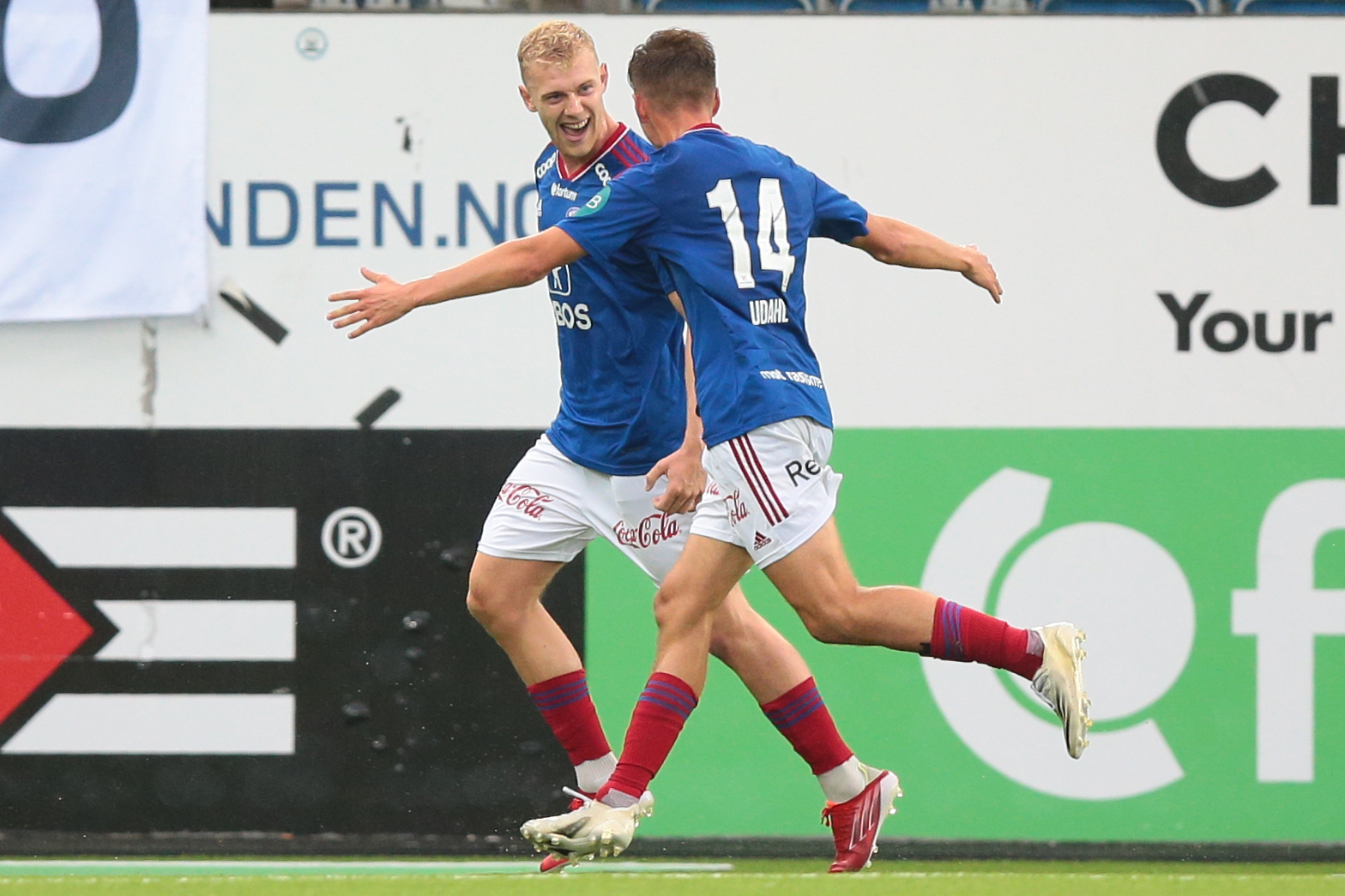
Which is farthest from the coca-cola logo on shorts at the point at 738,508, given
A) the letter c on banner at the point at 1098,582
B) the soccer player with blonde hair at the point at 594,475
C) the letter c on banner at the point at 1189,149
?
the letter c on banner at the point at 1189,149

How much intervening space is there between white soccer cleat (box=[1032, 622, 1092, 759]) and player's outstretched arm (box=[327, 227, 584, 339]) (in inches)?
54.1

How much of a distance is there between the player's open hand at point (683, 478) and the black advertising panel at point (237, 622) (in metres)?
1.30

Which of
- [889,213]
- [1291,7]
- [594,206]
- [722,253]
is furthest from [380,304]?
[1291,7]

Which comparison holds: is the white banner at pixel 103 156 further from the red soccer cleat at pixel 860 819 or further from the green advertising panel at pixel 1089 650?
the red soccer cleat at pixel 860 819

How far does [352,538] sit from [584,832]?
6.17ft

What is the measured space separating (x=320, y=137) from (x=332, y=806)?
2.00 m

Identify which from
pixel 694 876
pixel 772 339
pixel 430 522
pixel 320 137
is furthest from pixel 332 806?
pixel 772 339

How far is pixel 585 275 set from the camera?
14.8 ft

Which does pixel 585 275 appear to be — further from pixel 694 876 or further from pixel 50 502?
pixel 50 502

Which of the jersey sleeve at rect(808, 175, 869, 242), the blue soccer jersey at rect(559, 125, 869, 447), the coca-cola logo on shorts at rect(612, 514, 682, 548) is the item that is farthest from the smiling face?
the coca-cola logo on shorts at rect(612, 514, 682, 548)

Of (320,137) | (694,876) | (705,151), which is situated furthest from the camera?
(320,137)

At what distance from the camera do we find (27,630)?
556 cm

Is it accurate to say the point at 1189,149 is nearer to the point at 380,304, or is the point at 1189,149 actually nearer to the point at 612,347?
the point at 612,347

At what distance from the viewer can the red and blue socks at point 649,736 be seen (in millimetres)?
4090
